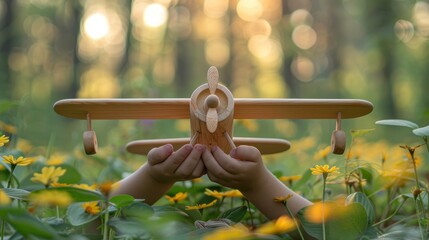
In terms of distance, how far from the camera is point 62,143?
12.4 ft

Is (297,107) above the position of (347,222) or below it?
above

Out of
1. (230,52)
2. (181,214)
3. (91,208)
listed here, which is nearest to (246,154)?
(181,214)

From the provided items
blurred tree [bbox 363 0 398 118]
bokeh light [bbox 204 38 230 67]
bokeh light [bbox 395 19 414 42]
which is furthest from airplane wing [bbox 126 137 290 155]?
bokeh light [bbox 204 38 230 67]

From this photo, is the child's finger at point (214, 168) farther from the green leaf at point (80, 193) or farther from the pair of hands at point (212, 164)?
the green leaf at point (80, 193)

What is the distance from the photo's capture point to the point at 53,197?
1.74 ft

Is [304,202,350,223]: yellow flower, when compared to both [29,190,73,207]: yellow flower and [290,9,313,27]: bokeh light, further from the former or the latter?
[290,9,313,27]: bokeh light

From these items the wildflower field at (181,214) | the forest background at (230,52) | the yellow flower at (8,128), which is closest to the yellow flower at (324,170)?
the wildflower field at (181,214)

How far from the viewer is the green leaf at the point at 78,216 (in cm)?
71

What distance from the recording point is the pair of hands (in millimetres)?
800

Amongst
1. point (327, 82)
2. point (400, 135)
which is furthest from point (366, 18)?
point (327, 82)

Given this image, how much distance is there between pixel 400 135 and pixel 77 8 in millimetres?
4198

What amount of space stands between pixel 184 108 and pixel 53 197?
36cm

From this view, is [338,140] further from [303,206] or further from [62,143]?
[62,143]

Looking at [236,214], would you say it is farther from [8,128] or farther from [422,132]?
[8,128]
